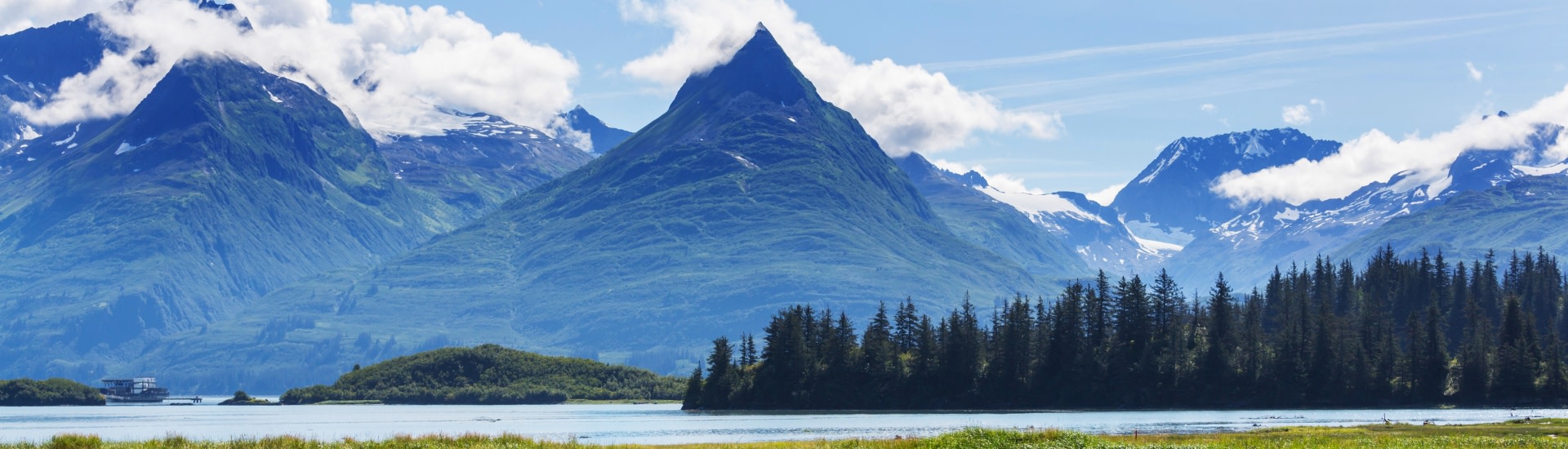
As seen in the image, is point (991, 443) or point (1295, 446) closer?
point (991, 443)

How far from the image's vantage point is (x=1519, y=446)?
95188 millimetres

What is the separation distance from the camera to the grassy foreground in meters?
89.8

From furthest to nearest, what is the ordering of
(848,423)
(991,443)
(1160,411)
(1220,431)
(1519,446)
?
1. (1160,411)
2. (848,423)
3. (1220,431)
4. (1519,446)
5. (991,443)

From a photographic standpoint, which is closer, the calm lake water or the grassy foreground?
the grassy foreground

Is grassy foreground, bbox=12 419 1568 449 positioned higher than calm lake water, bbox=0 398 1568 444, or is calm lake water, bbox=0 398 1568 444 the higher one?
calm lake water, bbox=0 398 1568 444

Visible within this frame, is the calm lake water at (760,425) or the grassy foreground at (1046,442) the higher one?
the calm lake water at (760,425)

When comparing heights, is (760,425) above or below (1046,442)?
above

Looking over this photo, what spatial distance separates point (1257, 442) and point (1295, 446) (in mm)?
2879

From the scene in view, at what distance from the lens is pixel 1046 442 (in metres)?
87.1

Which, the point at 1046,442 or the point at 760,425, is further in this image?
the point at 760,425

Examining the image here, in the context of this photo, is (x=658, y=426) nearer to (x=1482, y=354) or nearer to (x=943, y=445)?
(x=943, y=445)

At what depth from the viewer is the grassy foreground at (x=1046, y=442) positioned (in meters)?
89.8

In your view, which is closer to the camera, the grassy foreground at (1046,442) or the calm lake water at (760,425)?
the grassy foreground at (1046,442)

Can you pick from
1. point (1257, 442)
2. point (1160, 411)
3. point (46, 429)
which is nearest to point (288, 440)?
point (1257, 442)
